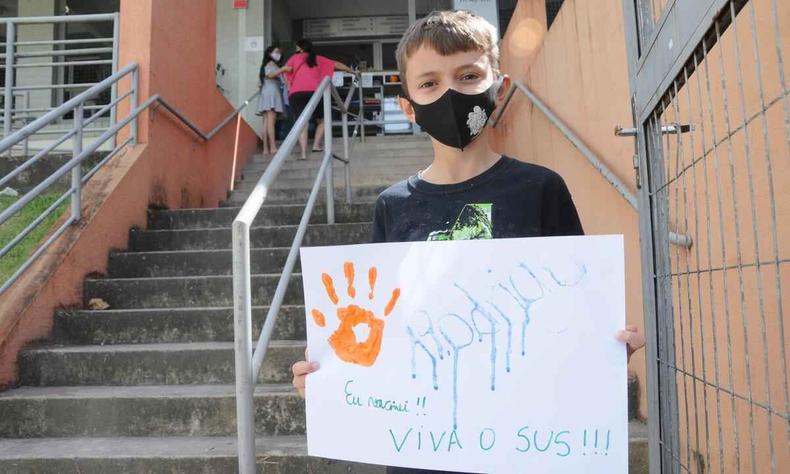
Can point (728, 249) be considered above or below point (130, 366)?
above

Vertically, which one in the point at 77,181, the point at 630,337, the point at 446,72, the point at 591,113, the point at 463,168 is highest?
the point at 591,113

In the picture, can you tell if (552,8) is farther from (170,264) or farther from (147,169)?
(170,264)

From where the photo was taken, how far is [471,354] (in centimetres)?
122

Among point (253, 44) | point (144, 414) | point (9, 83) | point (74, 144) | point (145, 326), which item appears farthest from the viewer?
point (253, 44)

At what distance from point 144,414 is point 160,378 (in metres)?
0.35

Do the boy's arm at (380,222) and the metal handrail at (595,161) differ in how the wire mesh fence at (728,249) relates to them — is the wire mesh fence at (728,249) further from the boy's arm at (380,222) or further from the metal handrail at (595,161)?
the boy's arm at (380,222)

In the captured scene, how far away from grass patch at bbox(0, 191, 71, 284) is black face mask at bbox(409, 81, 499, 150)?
123 inches

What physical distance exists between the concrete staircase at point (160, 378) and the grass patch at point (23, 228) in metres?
0.40

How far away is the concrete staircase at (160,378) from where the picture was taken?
259 centimetres

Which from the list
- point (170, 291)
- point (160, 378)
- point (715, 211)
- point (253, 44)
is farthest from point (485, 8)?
point (715, 211)

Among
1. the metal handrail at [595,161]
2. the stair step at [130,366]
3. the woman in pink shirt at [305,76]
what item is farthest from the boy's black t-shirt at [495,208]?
the woman in pink shirt at [305,76]

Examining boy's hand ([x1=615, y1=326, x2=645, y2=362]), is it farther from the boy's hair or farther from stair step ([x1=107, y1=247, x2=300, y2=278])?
stair step ([x1=107, y1=247, x2=300, y2=278])

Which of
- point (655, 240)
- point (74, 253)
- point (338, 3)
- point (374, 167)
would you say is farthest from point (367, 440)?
point (338, 3)

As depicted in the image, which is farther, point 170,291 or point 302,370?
point 170,291
